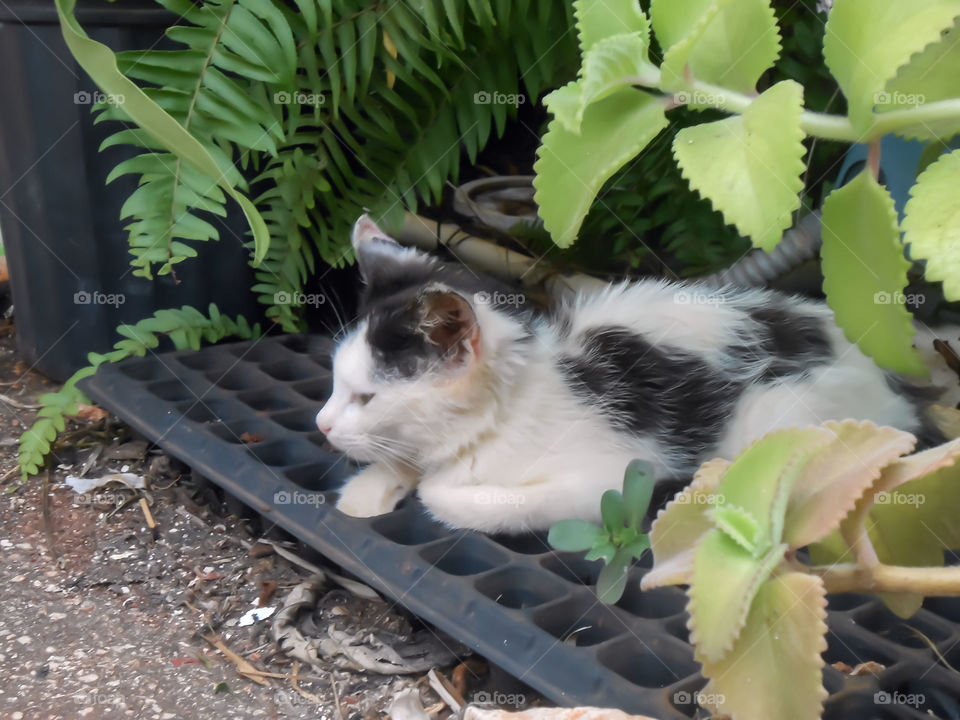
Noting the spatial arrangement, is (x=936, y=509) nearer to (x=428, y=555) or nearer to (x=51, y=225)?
(x=428, y=555)

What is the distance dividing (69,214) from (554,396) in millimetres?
1115

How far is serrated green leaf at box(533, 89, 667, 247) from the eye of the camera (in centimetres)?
98

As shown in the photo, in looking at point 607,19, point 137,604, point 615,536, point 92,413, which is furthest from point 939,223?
point 92,413

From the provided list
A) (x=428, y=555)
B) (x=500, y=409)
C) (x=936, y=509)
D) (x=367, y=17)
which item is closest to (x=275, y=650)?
(x=428, y=555)

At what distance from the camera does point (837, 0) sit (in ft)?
3.23

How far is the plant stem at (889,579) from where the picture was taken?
0.82 meters

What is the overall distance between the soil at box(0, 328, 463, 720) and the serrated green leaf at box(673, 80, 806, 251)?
2.41 feet

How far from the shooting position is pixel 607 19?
1.05m

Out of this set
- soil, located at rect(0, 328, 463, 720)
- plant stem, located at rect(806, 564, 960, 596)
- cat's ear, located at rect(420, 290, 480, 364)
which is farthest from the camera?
cat's ear, located at rect(420, 290, 480, 364)

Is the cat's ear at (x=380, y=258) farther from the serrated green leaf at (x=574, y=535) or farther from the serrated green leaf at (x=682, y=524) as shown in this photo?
the serrated green leaf at (x=682, y=524)

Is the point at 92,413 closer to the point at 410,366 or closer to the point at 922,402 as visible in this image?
the point at 410,366

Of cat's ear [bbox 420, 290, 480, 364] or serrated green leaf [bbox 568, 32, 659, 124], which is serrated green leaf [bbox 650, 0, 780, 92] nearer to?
serrated green leaf [bbox 568, 32, 659, 124]

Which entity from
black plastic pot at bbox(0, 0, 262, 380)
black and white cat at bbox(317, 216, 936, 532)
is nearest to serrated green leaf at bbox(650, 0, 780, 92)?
black and white cat at bbox(317, 216, 936, 532)

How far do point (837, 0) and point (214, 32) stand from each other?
3.46ft
